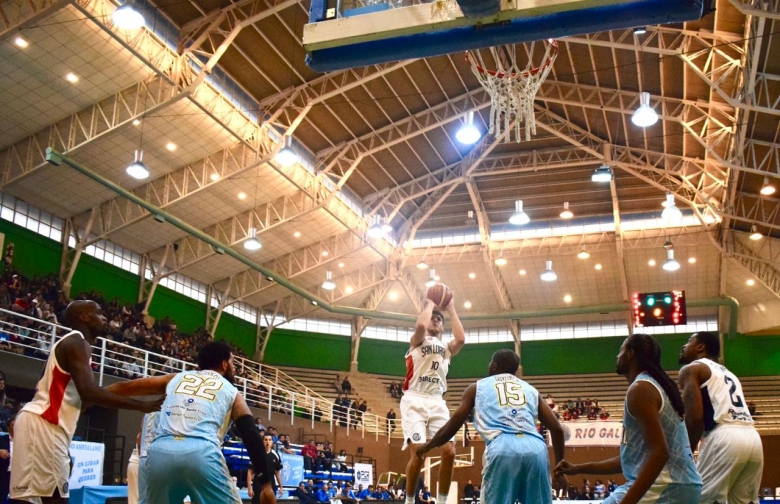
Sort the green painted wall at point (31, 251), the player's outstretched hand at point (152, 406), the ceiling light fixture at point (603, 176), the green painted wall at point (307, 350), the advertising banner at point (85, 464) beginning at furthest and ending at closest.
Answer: the green painted wall at point (307, 350) < the green painted wall at point (31, 251) < the ceiling light fixture at point (603, 176) < the advertising banner at point (85, 464) < the player's outstretched hand at point (152, 406)

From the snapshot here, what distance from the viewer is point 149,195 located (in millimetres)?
27266

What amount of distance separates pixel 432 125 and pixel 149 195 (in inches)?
426

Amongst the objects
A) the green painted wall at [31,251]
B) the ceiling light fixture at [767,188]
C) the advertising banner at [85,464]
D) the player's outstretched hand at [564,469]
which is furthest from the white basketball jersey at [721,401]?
the green painted wall at [31,251]

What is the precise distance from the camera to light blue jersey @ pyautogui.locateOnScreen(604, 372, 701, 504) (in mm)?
4414

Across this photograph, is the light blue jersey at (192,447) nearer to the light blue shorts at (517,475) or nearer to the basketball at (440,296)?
the light blue shorts at (517,475)

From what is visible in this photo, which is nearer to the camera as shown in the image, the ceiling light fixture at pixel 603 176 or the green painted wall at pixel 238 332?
the ceiling light fixture at pixel 603 176

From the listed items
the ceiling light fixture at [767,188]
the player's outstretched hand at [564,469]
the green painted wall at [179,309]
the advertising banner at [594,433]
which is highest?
the ceiling light fixture at [767,188]

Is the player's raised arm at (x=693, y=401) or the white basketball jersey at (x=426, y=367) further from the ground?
the white basketball jersey at (x=426, y=367)

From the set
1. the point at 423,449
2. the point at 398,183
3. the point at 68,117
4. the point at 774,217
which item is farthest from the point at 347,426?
the point at 423,449

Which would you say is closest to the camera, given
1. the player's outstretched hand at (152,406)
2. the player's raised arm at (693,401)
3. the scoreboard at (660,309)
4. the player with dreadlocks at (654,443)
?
the player with dreadlocks at (654,443)

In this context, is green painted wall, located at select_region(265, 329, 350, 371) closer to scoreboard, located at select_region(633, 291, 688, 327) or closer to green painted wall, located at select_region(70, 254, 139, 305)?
green painted wall, located at select_region(70, 254, 139, 305)

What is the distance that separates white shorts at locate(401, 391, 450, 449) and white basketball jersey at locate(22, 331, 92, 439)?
3.79 m

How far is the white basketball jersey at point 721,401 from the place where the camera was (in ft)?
18.7

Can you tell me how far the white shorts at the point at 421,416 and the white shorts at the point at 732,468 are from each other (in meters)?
3.13
